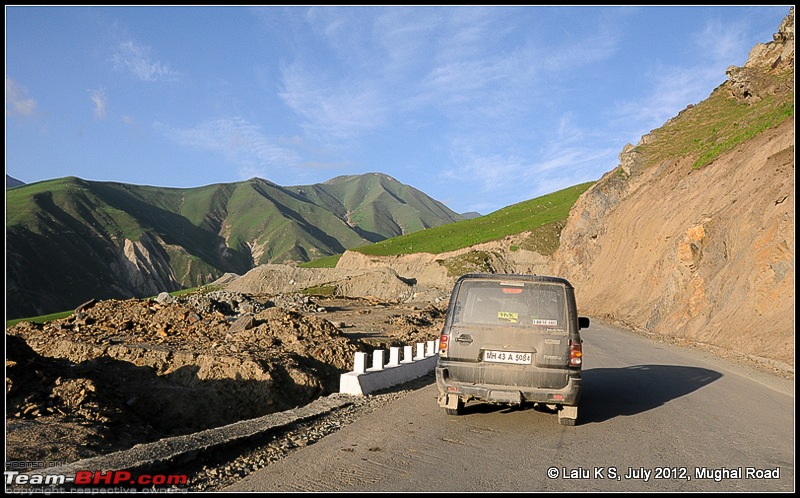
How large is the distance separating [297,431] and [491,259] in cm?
8350

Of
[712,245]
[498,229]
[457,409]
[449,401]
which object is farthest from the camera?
[498,229]

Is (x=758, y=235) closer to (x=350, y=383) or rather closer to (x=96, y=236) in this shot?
(x=350, y=383)

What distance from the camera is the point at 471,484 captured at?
17.0 ft

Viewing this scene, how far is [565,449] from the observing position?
6.59m

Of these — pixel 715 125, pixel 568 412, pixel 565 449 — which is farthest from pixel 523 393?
pixel 715 125

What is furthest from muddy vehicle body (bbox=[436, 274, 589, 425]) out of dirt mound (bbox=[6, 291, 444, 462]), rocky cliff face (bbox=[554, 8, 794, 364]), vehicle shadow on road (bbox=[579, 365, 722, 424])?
rocky cliff face (bbox=[554, 8, 794, 364])

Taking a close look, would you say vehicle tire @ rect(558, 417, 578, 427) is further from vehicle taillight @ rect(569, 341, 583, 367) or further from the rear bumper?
vehicle taillight @ rect(569, 341, 583, 367)

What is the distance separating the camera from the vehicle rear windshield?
7.72 meters

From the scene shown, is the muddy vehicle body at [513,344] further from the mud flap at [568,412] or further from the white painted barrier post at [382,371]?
the white painted barrier post at [382,371]

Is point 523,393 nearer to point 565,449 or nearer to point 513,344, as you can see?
point 513,344

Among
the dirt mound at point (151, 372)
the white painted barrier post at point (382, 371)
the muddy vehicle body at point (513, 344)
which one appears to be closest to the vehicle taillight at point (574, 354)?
the muddy vehicle body at point (513, 344)

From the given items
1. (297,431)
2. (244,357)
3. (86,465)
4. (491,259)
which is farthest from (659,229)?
(491,259)

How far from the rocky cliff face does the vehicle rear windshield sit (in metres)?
13.0

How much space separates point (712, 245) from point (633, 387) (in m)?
20.6
